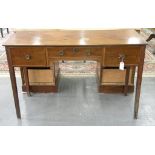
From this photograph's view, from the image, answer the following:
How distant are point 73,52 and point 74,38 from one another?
0.40ft

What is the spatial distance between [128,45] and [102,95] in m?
0.75

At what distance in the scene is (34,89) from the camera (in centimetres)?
204

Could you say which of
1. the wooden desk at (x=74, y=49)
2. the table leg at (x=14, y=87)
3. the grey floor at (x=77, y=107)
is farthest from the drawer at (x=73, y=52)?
the grey floor at (x=77, y=107)

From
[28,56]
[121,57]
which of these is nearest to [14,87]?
[28,56]

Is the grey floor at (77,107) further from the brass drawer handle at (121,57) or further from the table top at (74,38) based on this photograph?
the table top at (74,38)

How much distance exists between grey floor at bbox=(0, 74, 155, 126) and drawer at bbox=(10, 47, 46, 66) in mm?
477

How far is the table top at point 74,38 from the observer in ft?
4.50

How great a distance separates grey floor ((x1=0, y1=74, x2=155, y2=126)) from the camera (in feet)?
5.41

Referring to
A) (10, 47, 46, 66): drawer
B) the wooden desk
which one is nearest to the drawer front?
the wooden desk

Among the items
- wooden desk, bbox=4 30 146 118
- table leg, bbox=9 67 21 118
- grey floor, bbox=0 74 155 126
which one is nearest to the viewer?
wooden desk, bbox=4 30 146 118

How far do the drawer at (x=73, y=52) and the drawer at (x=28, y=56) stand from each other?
60mm

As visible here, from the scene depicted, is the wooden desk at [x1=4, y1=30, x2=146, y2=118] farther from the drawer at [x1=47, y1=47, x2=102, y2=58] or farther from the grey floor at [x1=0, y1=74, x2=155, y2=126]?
the grey floor at [x1=0, y1=74, x2=155, y2=126]
